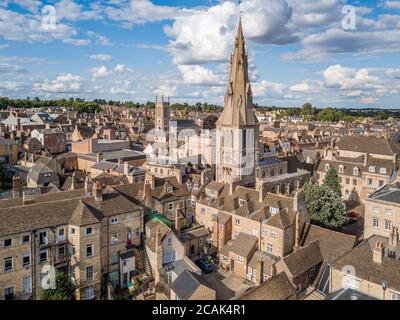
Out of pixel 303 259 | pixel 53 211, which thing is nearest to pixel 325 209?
pixel 303 259

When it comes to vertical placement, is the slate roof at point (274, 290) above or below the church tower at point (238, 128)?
below

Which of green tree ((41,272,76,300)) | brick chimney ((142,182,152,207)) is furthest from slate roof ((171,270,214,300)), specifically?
brick chimney ((142,182,152,207))

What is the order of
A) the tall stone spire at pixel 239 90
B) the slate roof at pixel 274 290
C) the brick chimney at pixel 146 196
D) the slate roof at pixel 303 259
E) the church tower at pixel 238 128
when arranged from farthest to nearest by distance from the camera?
1. the church tower at pixel 238 128
2. the tall stone spire at pixel 239 90
3. the brick chimney at pixel 146 196
4. the slate roof at pixel 303 259
5. the slate roof at pixel 274 290

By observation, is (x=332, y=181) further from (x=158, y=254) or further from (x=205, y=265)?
(x=158, y=254)

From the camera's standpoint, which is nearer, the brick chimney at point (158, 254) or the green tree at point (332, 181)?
the brick chimney at point (158, 254)

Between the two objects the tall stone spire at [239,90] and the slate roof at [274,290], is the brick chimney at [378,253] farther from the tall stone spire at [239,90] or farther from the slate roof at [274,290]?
the tall stone spire at [239,90]

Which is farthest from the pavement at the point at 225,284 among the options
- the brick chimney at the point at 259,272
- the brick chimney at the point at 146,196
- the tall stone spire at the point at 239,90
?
the tall stone spire at the point at 239,90
